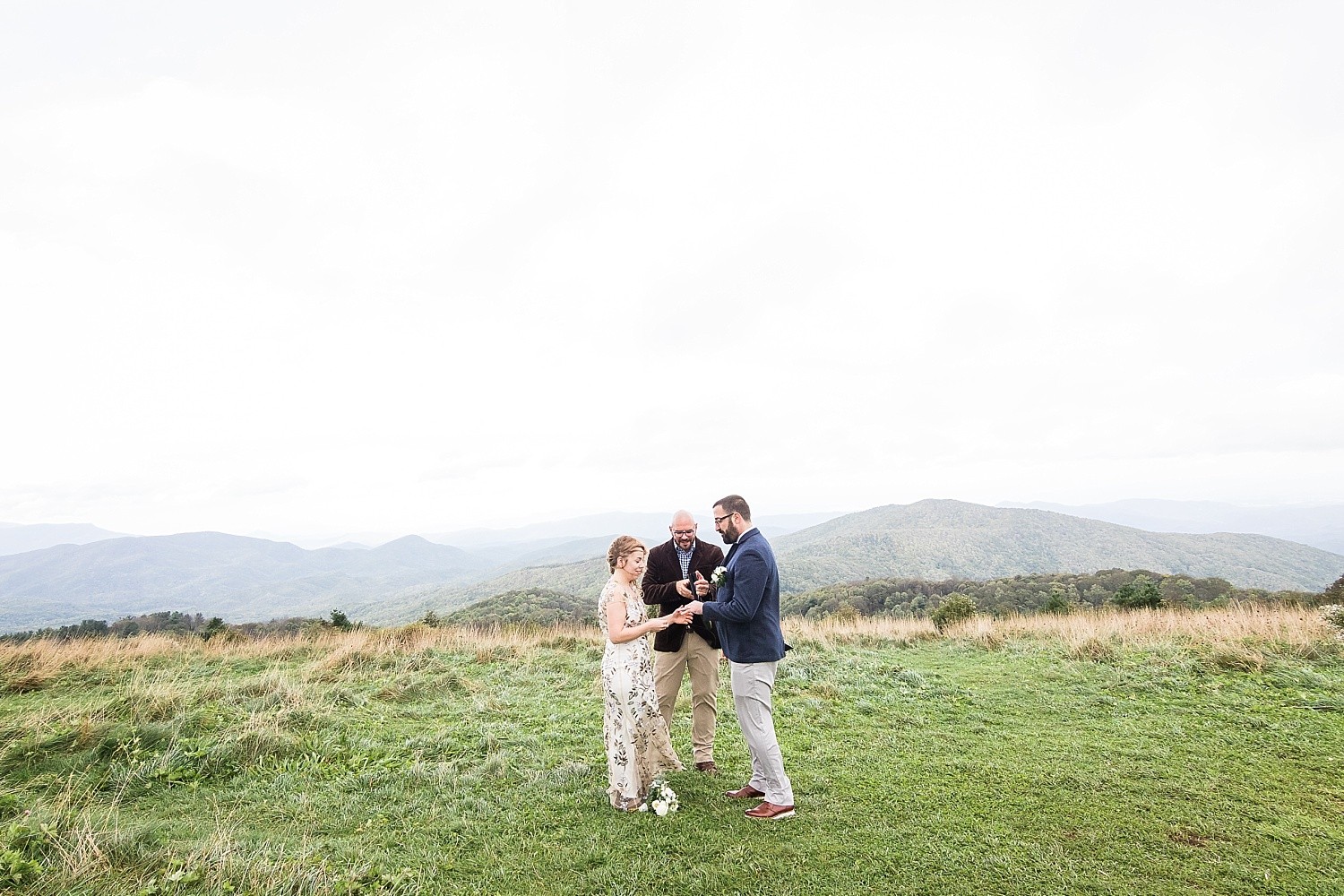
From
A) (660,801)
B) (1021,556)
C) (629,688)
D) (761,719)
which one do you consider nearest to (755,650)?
(761,719)

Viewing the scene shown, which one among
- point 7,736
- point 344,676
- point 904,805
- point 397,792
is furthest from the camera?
point 344,676

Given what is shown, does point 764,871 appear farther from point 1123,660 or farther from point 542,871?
point 1123,660

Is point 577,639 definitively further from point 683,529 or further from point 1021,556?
point 1021,556

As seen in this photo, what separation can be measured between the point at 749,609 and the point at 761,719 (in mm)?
965

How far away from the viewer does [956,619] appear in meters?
17.1

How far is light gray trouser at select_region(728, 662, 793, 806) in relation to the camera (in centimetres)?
495

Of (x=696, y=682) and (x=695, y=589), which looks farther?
(x=696, y=682)

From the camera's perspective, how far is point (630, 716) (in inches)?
212

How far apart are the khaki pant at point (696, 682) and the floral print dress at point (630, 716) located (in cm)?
68

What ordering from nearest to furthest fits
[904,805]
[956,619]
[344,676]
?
1. [904,805]
2. [344,676]
3. [956,619]

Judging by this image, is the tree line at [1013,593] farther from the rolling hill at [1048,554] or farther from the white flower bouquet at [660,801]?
the rolling hill at [1048,554]

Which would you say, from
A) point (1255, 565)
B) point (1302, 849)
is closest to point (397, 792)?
point (1302, 849)

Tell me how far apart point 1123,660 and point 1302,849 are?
22.9ft

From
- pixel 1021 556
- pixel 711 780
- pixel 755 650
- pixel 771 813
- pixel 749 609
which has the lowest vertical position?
pixel 1021 556
